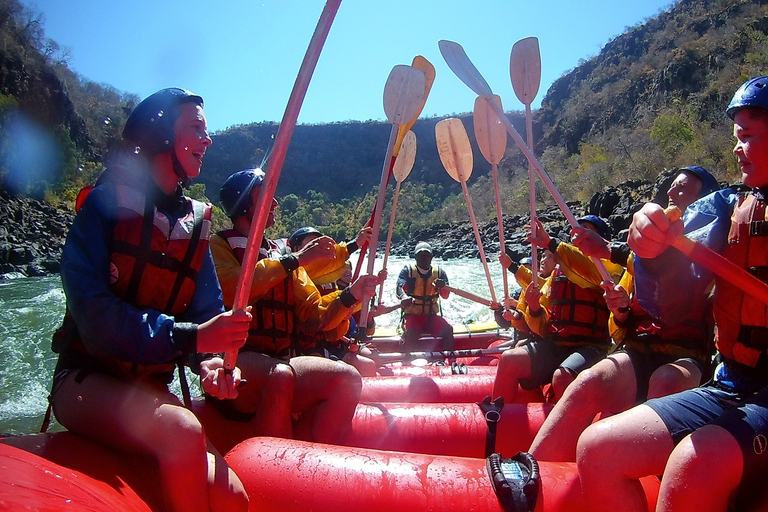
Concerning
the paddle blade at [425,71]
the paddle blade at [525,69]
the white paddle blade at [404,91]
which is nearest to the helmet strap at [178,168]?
the white paddle blade at [404,91]

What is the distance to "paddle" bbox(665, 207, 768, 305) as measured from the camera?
140 centimetres

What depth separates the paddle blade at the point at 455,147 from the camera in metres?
5.28

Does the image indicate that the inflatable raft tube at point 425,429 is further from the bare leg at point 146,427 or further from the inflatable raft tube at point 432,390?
the bare leg at point 146,427

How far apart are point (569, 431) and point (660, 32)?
62834mm

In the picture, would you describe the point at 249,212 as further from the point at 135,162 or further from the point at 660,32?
the point at 660,32

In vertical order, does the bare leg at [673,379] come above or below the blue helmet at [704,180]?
Result: below

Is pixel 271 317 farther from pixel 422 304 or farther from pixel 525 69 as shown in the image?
pixel 422 304

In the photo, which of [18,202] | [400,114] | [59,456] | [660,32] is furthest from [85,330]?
[660,32]

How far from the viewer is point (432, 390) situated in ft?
11.5

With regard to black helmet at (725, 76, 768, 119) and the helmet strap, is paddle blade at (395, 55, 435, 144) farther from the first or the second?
black helmet at (725, 76, 768, 119)

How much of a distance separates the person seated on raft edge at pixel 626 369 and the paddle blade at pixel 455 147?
9.74ft

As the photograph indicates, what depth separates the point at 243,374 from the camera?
7.84 feet

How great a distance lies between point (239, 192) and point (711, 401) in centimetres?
242

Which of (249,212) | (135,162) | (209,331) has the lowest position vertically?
(209,331)
